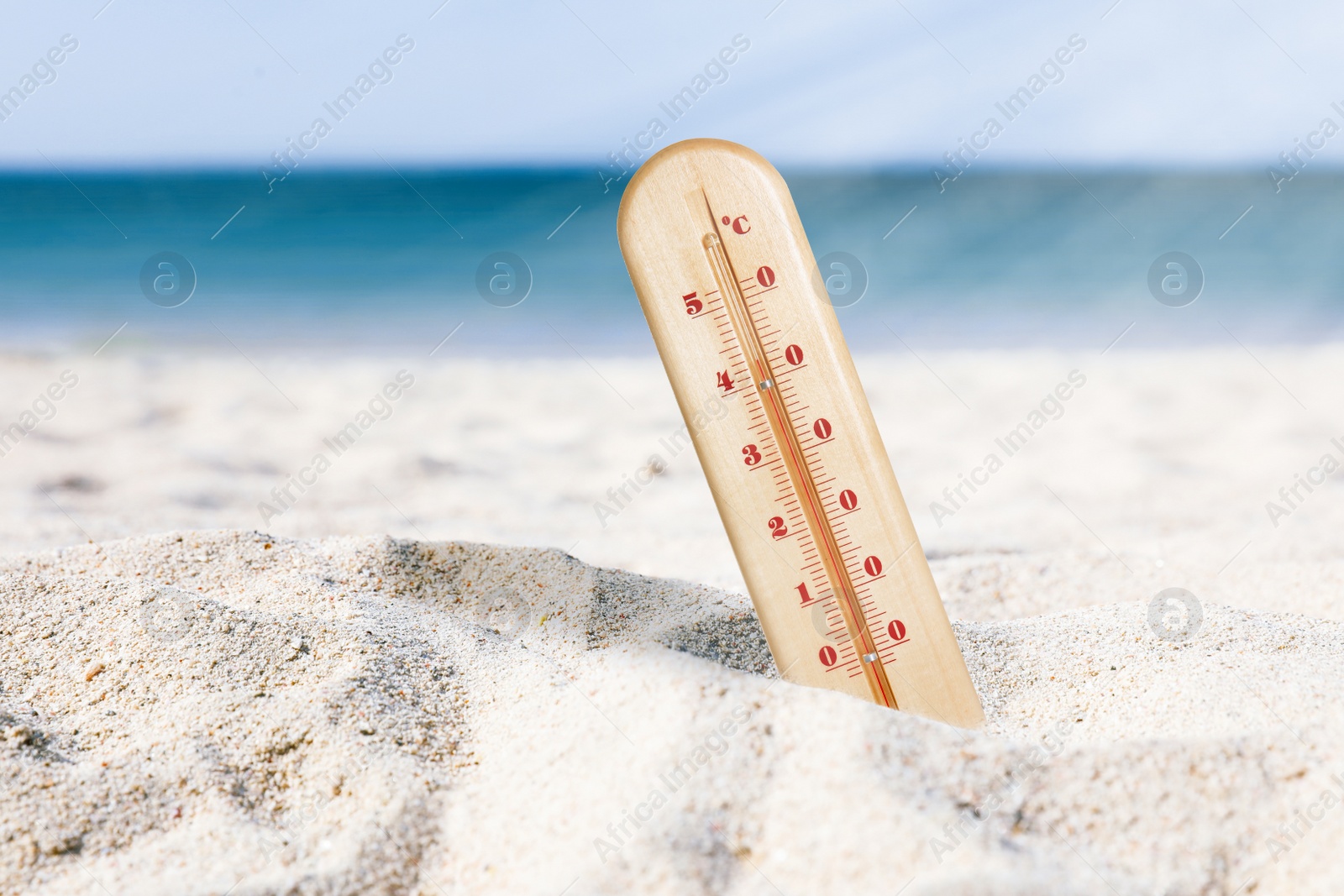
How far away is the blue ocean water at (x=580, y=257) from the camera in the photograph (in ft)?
24.8

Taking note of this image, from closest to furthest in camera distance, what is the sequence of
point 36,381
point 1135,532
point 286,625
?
1. point 286,625
2. point 1135,532
3. point 36,381

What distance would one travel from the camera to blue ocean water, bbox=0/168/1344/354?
7.55m

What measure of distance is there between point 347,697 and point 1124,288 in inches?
341

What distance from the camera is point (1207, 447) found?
451 cm

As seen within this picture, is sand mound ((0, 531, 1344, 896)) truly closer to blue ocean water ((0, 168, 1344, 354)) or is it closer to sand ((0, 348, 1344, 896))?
sand ((0, 348, 1344, 896))

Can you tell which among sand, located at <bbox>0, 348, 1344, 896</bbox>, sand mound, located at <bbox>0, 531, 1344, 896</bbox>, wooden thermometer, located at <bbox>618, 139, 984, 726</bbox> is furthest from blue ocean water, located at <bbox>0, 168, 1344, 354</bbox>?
sand mound, located at <bbox>0, 531, 1344, 896</bbox>

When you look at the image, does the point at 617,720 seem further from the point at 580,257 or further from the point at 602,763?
the point at 580,257

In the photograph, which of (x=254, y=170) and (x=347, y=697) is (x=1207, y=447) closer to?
(x=347, y=697)

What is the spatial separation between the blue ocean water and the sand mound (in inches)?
180

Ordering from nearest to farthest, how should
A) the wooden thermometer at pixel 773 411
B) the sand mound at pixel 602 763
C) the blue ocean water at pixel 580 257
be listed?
the sand mound at pixel 602 763 < the wooden thermometer at pixel 773 411 < the blue ocean water at pixel 580 257

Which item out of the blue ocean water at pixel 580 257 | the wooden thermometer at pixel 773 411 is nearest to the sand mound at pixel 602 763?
the wooden thermometer at pixel 773 411

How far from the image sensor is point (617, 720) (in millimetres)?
1435

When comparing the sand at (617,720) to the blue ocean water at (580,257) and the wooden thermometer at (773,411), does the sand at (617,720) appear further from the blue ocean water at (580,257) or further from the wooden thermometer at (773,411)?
the blue ocean water at (580,257)

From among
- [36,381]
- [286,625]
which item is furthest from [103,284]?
[286,625]
